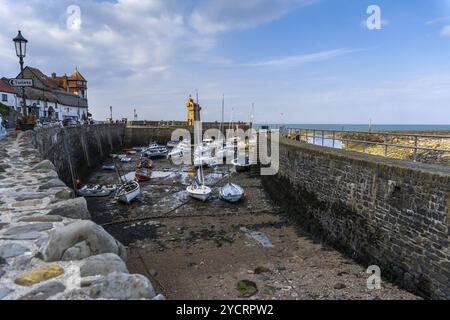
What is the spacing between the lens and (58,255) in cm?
373

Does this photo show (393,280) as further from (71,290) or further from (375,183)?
(71,290)

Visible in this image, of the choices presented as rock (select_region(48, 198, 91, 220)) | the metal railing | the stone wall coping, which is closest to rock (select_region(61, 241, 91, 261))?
rock (select_region(48, 198, 91, 220))

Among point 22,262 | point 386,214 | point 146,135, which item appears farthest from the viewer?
point 146,135

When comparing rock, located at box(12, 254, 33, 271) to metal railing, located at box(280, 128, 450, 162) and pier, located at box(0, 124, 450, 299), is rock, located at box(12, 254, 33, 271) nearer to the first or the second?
pier, located at box(0, 124, 450, 299)

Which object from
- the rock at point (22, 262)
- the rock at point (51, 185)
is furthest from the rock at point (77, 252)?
the rock at point (51, 185)

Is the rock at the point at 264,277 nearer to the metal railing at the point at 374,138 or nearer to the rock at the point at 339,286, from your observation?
the rock at the point at 339,286

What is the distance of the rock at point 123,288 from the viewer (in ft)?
9.78

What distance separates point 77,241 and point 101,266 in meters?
0.60

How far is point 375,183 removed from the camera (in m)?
9.24

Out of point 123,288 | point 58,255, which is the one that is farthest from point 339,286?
point 58,255

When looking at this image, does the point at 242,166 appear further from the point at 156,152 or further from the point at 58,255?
the point at 58,255

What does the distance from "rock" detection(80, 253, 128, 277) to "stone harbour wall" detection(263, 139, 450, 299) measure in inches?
264

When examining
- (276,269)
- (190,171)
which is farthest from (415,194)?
(190,171)

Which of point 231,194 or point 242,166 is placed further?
point 242,166
